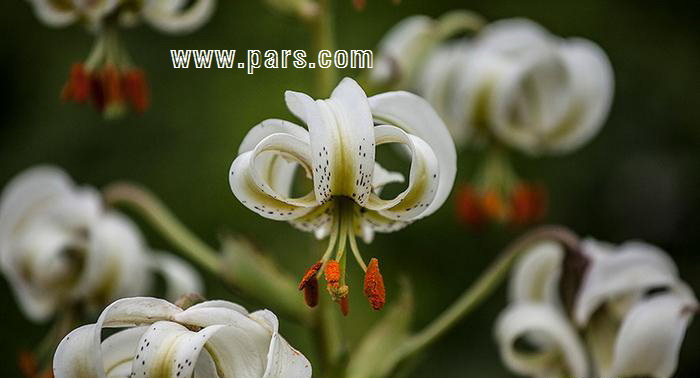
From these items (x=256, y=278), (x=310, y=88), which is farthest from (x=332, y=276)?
(x=310, y=88)

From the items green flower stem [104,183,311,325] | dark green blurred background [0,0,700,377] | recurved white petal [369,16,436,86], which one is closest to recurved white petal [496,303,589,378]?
green flower stem [104,183,311,325]

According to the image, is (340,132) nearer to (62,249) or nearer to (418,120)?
(418,120)

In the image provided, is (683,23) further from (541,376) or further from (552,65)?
(541,376)

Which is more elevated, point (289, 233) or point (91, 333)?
point (91, 333)

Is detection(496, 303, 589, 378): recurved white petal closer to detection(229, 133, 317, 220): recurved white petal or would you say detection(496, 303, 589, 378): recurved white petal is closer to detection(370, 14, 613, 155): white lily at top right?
detection(370, 14, 613, 155): white lily at top right

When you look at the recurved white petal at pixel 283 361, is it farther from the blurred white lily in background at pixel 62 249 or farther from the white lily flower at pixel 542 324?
the blurred white lily in background at pixel 62 249

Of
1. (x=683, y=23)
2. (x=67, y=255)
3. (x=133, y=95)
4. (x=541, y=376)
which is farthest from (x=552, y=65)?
(x=683, y=23)
